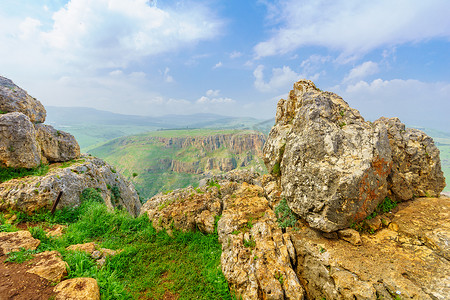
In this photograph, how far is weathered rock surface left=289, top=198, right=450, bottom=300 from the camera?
6520 millimetres

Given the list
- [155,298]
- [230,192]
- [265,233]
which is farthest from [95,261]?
[230,192]

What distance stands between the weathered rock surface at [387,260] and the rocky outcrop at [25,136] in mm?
23633

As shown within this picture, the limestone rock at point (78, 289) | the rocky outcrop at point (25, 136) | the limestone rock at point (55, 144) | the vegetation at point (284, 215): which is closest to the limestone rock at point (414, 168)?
the vegetation at point (284, 215)

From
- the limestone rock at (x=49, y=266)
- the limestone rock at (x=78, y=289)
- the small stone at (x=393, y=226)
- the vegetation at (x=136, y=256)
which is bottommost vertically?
the vegetation at (x=136, y=256)

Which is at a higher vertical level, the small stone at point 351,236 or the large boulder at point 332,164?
the large boulder at point 332,164

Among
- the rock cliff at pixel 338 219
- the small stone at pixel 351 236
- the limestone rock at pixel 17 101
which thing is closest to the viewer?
the rock cliff at pixel 338 219

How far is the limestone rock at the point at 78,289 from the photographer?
6.35 m

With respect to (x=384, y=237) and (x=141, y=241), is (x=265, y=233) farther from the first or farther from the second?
(x=141, y=241)

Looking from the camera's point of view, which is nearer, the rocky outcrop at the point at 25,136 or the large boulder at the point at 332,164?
the large boulder at the point at 332,164

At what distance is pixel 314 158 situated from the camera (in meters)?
10.1

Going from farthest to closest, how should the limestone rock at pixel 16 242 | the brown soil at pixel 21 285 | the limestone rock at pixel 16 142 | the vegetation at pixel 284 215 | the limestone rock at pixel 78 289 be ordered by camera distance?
the limestone rock at pixel 16 142, the vegetation at pixel 284 215, the limestone rock at pixel 16 242, the limestone rock at pixel 78 289, the brown soil at pixel 21 285

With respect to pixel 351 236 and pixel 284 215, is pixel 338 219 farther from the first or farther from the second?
pixel 284 215

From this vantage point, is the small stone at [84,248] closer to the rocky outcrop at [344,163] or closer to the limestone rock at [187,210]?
the limestone rock at [187,210]

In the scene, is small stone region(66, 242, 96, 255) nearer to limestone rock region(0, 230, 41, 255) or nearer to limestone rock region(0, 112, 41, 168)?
limestone rock region(0, 230, 41, 255)
